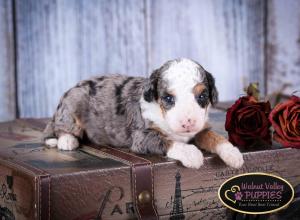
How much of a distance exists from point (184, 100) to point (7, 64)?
151 centimetres


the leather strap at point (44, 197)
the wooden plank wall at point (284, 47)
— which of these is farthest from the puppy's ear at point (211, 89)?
the wooden plank wall at point (284, 47)

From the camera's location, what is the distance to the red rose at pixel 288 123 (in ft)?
7.76

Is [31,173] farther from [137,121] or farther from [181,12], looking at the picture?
[181,12]

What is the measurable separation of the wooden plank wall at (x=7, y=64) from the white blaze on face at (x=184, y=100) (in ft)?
4.55

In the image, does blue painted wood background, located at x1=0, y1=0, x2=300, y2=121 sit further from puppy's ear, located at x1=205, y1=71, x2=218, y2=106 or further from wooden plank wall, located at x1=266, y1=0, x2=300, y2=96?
puppy's ear, located at x1=205, y1=71, x2=218, y2=106

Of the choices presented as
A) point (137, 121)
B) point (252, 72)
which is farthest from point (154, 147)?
point (252, 72)

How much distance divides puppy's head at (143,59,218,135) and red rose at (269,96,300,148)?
11.3 inches

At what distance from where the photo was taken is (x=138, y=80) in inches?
99.1

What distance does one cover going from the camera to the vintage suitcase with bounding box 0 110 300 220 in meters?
1.96

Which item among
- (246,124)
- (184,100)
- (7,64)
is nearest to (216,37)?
(7,64)

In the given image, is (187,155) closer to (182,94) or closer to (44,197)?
(182,94)

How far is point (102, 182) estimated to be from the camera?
204 cm

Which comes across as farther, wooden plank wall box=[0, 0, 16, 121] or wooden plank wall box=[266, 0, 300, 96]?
wooden plank wall box=[266, 0, 300, 96]

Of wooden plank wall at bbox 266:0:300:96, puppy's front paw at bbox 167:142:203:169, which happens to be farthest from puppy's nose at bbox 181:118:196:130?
wooden plank wall at bbox 266:0:300:96
